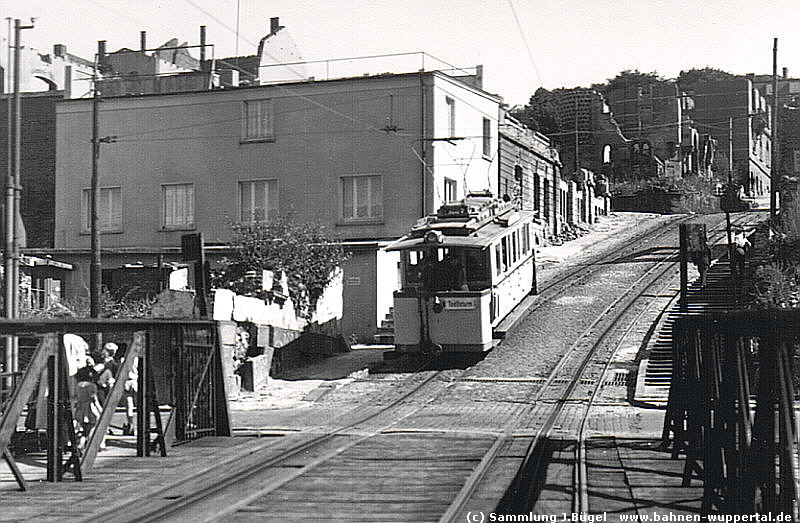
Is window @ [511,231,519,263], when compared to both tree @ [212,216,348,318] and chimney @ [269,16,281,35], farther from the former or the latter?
chimney @ [269,16,281,35]

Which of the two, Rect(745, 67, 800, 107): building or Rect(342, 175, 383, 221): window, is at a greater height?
Rect(745, 67, 800, 107): building

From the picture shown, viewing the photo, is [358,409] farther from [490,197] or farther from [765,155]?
[765,155]

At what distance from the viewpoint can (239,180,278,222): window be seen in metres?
36.8

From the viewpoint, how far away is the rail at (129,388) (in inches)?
428

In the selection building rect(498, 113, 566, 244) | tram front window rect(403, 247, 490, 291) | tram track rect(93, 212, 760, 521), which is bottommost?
tram track rect(93, 212, 760, 521)

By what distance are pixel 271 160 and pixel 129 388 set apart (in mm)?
22269

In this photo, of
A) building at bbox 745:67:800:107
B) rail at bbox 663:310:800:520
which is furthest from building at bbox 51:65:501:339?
building at bbox 745:67:800:107

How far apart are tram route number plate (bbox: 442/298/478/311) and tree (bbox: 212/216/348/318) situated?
179 inches

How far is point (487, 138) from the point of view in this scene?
1555 inches

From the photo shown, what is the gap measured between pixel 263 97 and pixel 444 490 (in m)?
28.2

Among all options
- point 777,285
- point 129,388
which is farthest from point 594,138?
point 129,388

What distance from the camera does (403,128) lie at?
115ft

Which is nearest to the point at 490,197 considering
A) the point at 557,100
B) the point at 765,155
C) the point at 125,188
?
the point at 125,188

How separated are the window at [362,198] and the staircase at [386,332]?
5.22m
